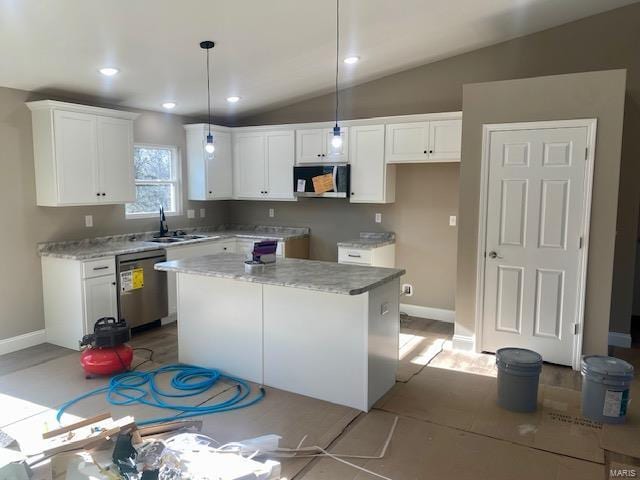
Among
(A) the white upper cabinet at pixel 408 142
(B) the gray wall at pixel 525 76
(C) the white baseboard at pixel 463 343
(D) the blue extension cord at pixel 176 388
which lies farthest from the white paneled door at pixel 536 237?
(D) the blue extension cord at pixel 176 388

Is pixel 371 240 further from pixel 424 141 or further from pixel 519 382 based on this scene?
pixel 519 382

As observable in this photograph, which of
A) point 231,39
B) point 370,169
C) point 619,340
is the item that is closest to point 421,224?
point 370,169

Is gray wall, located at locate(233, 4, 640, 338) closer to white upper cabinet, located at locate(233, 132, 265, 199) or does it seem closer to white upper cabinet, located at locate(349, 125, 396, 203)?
white upper cabinet, located at locate(349, 125, 396, 203)

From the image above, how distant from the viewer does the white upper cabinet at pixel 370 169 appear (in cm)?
555

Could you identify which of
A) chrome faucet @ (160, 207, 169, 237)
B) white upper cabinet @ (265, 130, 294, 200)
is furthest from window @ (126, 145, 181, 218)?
white upper cabinet @ (265, 130, 294, 200)

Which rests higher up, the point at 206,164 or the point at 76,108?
the point at 76,108

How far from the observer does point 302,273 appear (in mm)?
3760

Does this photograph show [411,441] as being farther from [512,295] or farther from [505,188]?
[505,188]

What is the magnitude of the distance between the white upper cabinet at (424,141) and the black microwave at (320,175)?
564 millimetres

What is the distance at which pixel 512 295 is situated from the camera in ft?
14.4

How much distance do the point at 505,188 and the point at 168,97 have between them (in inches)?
144

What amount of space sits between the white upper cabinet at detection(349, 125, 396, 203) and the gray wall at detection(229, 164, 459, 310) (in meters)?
0.24

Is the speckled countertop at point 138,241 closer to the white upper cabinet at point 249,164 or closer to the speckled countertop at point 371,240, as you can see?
the white upper cabinet at point 249,164

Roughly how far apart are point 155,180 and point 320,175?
203 centimetres
